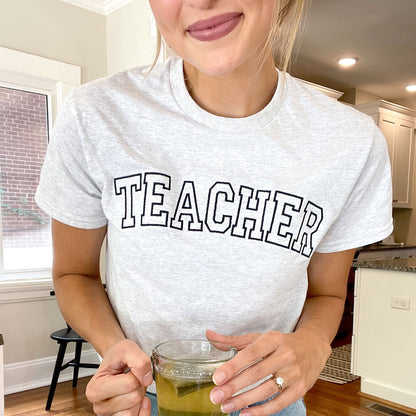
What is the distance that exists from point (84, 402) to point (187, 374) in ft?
9.22

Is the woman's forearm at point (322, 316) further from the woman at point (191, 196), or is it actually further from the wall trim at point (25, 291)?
the wall trim at point (25, 291)

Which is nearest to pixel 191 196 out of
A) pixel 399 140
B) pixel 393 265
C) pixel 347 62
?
pixel 393 265

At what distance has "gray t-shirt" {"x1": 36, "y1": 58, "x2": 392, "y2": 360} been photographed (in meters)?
0.55

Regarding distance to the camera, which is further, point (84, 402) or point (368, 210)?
point (84, 402)

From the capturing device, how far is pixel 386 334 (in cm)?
296

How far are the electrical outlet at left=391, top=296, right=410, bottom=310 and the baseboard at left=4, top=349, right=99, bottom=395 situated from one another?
2376 mm

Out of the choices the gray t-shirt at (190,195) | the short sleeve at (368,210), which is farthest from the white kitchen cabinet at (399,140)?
the gray t-shirt at (190,195)

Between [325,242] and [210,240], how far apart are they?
0.23 meters

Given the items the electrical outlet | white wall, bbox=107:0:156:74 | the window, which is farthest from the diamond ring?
the window

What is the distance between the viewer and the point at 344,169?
59cm

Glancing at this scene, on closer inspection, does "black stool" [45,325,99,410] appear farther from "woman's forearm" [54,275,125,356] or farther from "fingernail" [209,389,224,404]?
"fingernail" [209,389,224,404]

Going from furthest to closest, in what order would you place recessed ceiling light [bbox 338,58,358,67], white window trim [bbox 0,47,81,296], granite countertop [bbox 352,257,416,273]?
1. recessed ceiling light [bbox 338,58,358,67]
2. white window trim [bbox 0,47,81,296]
3. granite countertop [bbox 352,257,416,273]

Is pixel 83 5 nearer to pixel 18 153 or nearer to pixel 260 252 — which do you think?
pixel 18 153

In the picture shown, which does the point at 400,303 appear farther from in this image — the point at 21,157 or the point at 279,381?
the point at 21,157
